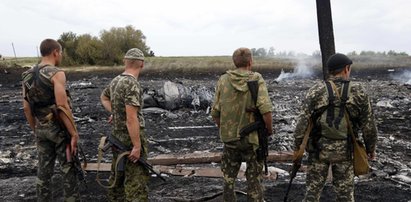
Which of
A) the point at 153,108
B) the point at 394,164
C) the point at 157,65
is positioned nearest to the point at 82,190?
the point at 394,164

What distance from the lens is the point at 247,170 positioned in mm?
4043

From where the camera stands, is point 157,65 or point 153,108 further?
point 157,65

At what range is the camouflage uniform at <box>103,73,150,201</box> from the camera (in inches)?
146

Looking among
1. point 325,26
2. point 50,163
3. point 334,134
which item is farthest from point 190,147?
A: point 334,134

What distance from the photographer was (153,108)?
11.8 metres

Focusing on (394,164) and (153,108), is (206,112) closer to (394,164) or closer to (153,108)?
(153,108)

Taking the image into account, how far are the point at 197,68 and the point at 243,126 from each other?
30.9 m

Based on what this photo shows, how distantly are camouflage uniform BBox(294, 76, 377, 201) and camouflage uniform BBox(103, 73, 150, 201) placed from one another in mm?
1644

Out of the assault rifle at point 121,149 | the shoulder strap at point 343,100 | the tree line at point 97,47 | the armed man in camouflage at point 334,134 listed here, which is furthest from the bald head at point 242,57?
the tree line at point 97,47

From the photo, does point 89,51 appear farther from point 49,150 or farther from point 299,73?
point 49,150

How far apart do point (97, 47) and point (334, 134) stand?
3906 cm

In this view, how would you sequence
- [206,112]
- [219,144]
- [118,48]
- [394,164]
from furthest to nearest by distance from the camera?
[118,48] → [206,112] → [219,144] → [394,164]

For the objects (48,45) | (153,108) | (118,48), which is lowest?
(153,108)

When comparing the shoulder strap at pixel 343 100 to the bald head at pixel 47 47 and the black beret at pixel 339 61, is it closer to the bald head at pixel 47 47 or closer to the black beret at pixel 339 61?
the black beret at pixel 339 61
